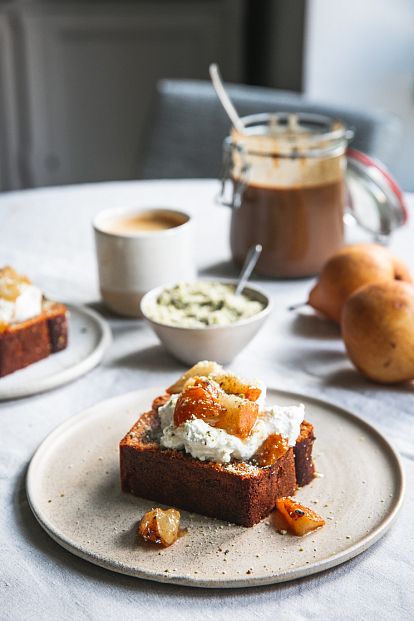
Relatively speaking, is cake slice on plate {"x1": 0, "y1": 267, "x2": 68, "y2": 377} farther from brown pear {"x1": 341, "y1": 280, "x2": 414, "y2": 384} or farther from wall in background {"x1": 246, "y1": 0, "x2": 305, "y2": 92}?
wall in background {"x1": 246, "y1": 0, "x2": 305, "y2": 92}

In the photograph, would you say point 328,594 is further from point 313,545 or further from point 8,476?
point 8,476

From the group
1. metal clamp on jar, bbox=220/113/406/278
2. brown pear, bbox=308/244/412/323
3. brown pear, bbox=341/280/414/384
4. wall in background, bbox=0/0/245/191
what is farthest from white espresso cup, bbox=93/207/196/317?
wall in background, bbox=0/0/245/191

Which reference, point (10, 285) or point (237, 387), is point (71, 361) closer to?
point (10, 285)

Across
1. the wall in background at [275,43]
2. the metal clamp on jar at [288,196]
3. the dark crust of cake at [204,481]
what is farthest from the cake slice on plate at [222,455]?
the wall in background at [275,43]

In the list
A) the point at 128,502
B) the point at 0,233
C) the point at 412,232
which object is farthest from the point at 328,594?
the point at 0,233

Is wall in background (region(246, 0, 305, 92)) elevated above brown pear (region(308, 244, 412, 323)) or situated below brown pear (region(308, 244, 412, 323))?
above

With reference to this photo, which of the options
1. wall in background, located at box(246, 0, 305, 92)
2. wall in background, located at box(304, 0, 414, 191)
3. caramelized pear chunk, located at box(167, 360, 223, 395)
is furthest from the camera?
wall in background, located at box(246, 0, 305, 92)

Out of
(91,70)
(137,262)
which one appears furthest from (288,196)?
(91,70)

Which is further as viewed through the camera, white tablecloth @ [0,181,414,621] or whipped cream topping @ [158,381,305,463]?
whipped cream topping @ [158,381,305,463]
